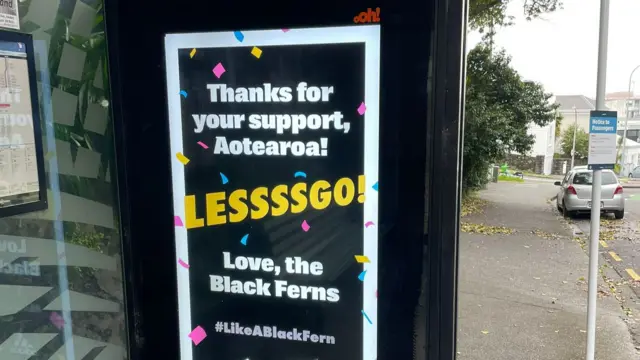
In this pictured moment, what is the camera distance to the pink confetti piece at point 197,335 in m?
1.73

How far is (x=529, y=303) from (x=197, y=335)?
5861 millimetres

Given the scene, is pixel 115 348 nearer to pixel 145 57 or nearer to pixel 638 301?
pixel 145 57

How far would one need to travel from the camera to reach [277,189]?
1.57 metres

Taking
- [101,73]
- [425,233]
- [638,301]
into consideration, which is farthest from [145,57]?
[638,301]

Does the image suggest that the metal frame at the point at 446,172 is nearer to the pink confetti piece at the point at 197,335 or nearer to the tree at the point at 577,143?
the pink confetti piece at the point at 197,335

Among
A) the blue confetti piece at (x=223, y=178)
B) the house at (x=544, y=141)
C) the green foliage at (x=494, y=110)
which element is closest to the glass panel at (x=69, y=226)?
the blue confetti piece at (x=223, y=178)

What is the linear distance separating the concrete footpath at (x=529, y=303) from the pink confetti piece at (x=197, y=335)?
372 centimetres

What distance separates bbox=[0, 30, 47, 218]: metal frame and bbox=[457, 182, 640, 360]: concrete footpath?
13.6 ft

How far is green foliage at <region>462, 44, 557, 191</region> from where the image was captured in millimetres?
15203

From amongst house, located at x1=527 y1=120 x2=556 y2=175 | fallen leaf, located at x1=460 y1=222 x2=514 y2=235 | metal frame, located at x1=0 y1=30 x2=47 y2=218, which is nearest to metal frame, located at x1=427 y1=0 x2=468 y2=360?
metal frame, located at x1=0 y1=30 x2=47 y2=218

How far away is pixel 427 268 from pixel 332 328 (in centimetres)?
38

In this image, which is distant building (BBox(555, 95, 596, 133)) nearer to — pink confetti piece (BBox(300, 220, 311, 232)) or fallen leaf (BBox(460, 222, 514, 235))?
fallen leaf (BBox(460, 222, 514, 235))

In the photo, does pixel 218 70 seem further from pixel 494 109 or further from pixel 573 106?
pixel 573 106

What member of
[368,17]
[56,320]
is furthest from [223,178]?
[56,320]
